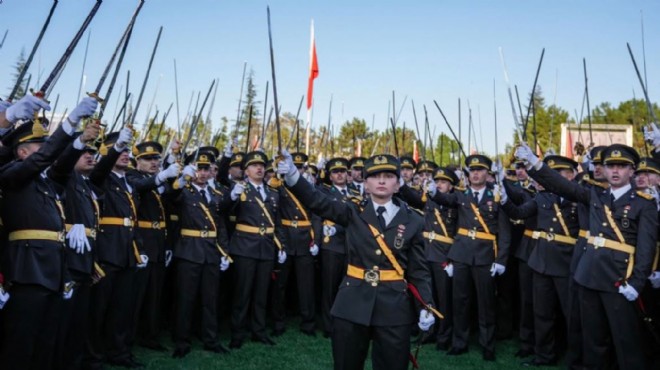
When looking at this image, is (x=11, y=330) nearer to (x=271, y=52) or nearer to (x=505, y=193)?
(x=271, y=52)

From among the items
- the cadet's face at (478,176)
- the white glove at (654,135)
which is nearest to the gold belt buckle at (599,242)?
the white glove at (654,135)

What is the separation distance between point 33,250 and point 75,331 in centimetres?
139

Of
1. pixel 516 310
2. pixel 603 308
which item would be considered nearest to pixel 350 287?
pixel 603 308

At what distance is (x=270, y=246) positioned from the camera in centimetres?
843

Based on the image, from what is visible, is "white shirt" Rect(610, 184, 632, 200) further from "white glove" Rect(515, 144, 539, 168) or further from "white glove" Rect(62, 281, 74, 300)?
"white glove" Rect(62, 281, 74, 300)

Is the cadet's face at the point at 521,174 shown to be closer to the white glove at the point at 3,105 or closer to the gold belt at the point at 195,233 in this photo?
the gold belt at the point at 195,233

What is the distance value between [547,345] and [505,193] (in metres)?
2.23

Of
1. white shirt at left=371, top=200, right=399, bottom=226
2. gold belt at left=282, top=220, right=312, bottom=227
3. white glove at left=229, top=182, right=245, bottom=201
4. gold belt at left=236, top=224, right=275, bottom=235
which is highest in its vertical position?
white glove at left=229, top=182, right=245, bottom=201

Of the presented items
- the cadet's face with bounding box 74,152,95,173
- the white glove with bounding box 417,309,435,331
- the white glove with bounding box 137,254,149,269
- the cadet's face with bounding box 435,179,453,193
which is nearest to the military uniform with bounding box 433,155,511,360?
the cadet's face with bounding box 435,179,453,193

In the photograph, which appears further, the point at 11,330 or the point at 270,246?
the point at 270,246

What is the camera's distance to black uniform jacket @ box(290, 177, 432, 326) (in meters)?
4.57

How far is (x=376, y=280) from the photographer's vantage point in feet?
15.4

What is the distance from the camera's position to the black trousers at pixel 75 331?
520 centimetres

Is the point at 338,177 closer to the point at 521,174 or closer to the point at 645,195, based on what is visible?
the point at 521,174
